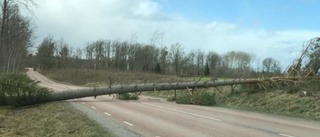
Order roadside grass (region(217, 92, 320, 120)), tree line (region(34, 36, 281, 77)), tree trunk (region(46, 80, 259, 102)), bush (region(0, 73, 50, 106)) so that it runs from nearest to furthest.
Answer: roadside grass (region(217, 92, 320, 120)) → bush (region(0, 73, 50, 106)) → tree trunk (region(46, 80, 259, 102)) → tree line (region(34, 36, 281, 77))

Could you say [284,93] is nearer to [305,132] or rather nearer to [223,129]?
[305,132]

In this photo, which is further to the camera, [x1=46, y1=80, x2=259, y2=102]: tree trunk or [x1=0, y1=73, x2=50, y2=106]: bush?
[x1=46, y1=80, x2=259, y2=102]: tree trunk

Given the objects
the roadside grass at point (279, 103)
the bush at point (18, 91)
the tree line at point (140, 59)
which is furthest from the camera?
the tree line at point (140, 59)

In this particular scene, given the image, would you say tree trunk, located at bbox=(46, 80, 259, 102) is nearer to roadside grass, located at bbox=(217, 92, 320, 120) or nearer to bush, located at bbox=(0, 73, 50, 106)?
bush, located at bbox=(0, 73, 50, 106)

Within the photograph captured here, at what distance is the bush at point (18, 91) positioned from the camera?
14742mm

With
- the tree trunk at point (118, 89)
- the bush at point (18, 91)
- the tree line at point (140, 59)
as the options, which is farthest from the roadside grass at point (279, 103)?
the tree line at point (140, 59)

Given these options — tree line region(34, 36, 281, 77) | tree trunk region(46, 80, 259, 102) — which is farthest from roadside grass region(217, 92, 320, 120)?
tree line region(34, 36, 281, 77)

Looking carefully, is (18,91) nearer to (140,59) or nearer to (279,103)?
(279,103)

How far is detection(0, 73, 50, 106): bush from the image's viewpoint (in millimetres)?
14742

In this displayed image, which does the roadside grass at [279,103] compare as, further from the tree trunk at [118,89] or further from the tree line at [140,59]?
the tree line at [140,59]

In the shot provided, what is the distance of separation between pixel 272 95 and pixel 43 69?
272 ft

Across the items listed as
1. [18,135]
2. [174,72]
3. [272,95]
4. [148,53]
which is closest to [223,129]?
[18,135]

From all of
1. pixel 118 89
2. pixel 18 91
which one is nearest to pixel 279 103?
pixel 118 89

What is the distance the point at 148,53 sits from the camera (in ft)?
222
